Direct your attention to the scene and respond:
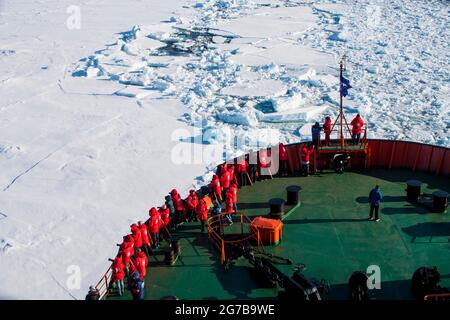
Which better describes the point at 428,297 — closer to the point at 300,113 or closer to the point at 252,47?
the point at 300,113

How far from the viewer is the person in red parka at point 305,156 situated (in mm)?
13012

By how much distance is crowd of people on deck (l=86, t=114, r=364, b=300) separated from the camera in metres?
9.65

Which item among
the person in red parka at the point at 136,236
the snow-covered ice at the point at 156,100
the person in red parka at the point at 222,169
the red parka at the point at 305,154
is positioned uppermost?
the red parka at the point at 305,154

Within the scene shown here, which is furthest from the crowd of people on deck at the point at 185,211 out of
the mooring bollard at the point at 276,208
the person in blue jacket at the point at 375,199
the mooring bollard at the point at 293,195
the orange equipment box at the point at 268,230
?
the person in blue jacket at the point at 375,199

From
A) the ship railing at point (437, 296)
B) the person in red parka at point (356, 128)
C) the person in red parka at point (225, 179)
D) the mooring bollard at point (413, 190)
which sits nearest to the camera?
the ship railing at point (437, 296)

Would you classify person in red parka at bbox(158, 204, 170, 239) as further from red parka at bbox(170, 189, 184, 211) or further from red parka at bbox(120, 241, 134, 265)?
red parka at bbox(120, 241, 134, 265)

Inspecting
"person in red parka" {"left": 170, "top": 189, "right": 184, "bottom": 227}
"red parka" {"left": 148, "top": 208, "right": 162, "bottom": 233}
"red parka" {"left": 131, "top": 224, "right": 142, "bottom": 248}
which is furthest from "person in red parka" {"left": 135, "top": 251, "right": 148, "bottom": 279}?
"person in red parka" {"left": 170, "top": 189, "right": 184, "bottom": 227}

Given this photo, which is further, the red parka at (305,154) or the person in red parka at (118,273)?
the red parka at (305,154)

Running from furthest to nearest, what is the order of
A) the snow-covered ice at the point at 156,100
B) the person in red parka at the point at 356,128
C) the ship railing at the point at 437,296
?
the snow-covered ice at the point at 156,100 → the person in red parka at the point at 356,128 → the ship railing at the point at 437,296

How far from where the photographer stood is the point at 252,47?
34188 mm

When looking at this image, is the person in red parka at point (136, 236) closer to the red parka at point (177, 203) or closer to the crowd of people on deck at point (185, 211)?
the crowd of people on deck at point (185, 211)

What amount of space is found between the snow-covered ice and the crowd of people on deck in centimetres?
368

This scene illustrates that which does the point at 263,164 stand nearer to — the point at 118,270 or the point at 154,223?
the point at 154,223
